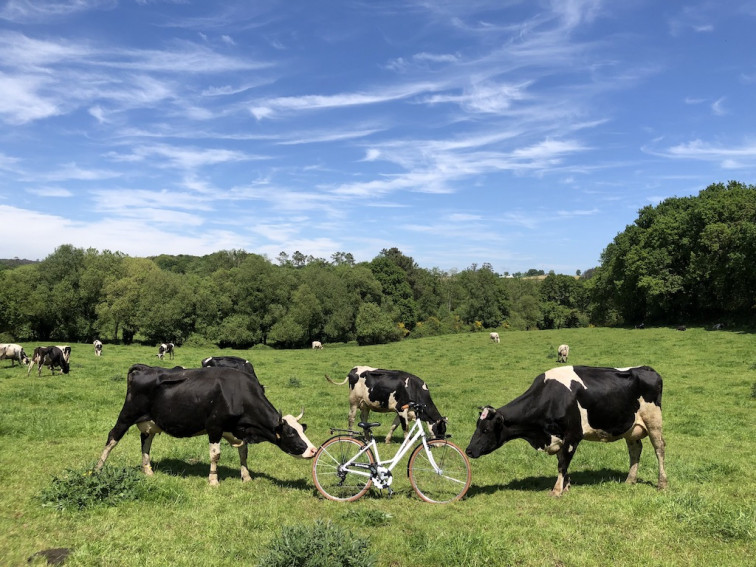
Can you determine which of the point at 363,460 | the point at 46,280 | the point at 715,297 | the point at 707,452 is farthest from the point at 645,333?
the point at 46,280

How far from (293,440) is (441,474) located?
2895 mm

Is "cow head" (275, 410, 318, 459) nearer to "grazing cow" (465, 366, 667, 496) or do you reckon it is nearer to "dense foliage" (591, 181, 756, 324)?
"grazing cow" (465, 366, 667, 496)

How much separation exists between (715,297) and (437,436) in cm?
5021

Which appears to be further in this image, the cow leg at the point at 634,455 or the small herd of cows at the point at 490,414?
the cow leg at the point at 634,455

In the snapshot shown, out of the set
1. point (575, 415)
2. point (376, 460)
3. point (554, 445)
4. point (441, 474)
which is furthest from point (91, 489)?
point (575, 415)

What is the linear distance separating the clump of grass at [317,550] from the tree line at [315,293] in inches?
1896

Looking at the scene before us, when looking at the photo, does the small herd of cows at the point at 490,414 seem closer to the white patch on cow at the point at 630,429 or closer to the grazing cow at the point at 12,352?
the white patch on cow at the point at 630,429

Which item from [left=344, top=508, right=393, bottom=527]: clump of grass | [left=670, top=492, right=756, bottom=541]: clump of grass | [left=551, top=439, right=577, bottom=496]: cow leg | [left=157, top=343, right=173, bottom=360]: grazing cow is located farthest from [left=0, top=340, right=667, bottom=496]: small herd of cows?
[left=157, top=343, right=173, bottom=360]: grazing cow

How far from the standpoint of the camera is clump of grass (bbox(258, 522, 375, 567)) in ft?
18.1

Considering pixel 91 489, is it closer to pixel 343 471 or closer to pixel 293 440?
pixel 293 440

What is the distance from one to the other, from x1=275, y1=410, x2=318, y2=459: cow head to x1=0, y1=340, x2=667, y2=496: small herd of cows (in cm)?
2

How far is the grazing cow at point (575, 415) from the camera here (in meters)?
8.70

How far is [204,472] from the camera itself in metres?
9.95

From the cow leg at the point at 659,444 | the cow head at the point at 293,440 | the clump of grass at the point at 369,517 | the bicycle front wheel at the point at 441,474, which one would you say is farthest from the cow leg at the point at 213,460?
the cow leg at the point at 659,444
